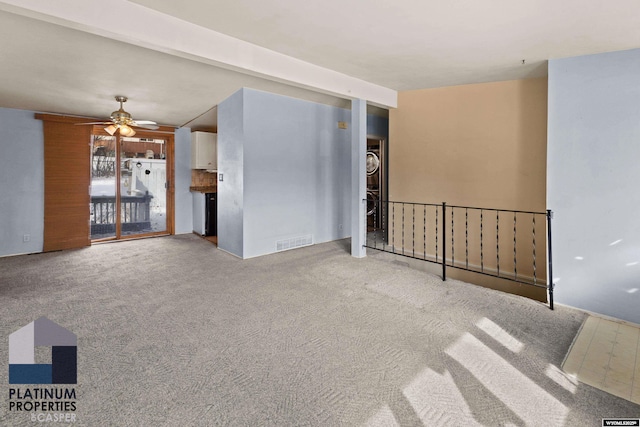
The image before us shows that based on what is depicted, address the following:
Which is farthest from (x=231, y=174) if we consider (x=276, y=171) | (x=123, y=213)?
(x=123, y=213)

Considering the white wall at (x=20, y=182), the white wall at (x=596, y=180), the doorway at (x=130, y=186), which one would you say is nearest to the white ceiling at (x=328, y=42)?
the white wall at (x=596, y=180)

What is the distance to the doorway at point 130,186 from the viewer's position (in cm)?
624

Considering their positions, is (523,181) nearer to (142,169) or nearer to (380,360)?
(380,360)

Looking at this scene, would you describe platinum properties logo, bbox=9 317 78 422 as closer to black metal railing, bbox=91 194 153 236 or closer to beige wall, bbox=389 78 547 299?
black metal railing, bbox=91 194 153 236

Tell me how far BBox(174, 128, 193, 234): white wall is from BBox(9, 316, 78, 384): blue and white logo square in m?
4.52

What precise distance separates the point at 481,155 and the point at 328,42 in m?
2.74

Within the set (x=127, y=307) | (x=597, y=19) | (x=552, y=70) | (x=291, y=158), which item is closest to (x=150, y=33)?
(x=127, y=307)

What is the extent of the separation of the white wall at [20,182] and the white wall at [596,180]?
7.54 m

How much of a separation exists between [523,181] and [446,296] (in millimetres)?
2096

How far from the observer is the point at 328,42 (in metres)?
3.13

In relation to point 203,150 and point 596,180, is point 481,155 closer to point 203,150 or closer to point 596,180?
point 596,180

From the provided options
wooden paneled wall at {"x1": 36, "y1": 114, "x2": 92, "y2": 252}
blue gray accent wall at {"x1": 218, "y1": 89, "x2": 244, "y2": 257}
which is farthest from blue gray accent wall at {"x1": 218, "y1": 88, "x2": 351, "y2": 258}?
wooden paneled wall at {"x1": 36, "y1": 114, "x2": 92, "y2": 252}

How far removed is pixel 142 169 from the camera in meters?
6.77

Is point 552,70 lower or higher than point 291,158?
higher
